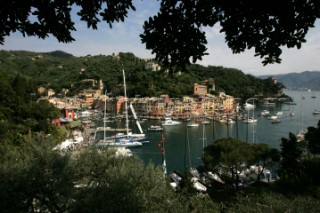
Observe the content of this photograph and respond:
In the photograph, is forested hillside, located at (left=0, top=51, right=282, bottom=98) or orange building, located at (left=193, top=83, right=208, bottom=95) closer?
orange building, located at (left=193, top=83, right=208, bottom=95)

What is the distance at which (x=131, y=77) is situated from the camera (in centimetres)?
5847

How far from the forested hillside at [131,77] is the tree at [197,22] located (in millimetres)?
48174

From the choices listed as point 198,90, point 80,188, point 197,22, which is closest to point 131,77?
point 198,90

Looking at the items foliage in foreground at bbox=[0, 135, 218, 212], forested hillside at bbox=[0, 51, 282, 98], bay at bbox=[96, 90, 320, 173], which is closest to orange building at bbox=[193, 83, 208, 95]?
forested hillside at bbox=[0, 51, 282, 98]

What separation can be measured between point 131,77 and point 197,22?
2249 inches

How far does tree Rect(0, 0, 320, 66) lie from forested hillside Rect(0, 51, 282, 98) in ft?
158

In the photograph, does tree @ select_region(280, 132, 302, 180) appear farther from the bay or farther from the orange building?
the orange building

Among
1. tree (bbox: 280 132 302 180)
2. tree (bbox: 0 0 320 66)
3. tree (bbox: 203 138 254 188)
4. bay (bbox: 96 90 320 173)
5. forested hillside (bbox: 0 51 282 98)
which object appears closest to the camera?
tree (bbox: 0 0 320 66)

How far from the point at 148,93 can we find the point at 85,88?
1559cm

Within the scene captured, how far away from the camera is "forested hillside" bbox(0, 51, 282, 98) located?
180ft

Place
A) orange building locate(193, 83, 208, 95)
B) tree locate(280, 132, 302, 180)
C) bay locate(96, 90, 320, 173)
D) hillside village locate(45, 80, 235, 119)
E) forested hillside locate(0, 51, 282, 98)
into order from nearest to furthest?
tree locate(280, 132, 302, 180) → bay locate(96, 90, 320, 173) → hillside village locate(45, 80, 235, 119) → orange building locate(193, 83, 208, 95) → forested hillside locate(0, 51, 282, 98)

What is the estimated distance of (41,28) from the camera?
2.11 metres

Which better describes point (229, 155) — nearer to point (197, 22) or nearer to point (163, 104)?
point (197, 22)

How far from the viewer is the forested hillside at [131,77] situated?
54.7 m
